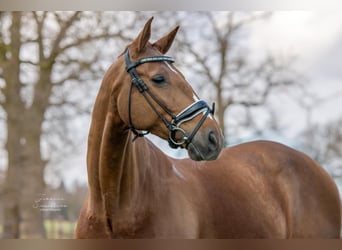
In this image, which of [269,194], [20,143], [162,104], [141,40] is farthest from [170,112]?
[20,143]

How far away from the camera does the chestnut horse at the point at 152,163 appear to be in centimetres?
211

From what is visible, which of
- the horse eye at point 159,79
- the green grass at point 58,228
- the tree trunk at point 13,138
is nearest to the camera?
the horse eye at point 159,79

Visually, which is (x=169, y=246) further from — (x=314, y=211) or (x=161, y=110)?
(x=314, y=211)

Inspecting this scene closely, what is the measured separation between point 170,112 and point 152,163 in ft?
1.46

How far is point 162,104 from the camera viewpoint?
2.13 meters

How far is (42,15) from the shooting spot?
3.98 meters

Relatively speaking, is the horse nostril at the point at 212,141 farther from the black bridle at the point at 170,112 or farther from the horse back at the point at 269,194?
the horse back at the point at 269,194

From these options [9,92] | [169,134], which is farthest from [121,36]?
[169,134]

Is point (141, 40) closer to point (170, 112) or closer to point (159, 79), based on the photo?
point (159, 79)

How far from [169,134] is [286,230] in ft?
5.46

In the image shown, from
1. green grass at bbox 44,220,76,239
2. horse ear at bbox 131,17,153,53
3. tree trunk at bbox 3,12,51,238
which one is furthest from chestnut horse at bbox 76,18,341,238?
tree trunk at bbox 3,12,51,238

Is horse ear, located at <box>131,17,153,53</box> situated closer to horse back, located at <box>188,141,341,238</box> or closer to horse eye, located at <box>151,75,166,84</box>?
horse eye, located at <box>151,75,166,84</box>

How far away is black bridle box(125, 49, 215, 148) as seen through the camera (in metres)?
2.06

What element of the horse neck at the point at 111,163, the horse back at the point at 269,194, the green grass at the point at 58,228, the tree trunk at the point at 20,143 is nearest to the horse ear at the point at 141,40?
the horse neck at the point at 111,163
